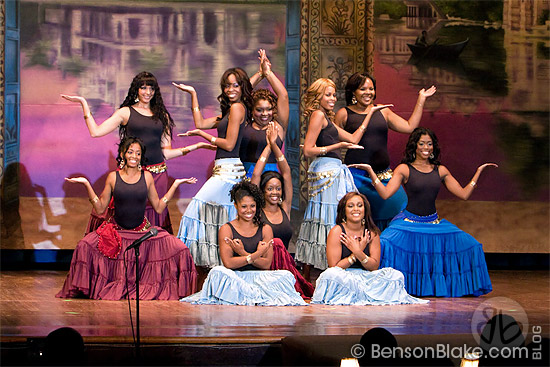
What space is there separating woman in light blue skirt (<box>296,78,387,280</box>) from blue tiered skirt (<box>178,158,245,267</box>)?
0.62 m

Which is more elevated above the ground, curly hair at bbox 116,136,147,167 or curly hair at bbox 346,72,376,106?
curly hair at bbox 346,72,376,106

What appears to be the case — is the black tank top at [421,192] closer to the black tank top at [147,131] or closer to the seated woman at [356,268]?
the seated woman at [356,268]

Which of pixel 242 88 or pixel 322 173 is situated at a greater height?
pixel 242 88

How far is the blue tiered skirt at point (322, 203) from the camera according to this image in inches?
307

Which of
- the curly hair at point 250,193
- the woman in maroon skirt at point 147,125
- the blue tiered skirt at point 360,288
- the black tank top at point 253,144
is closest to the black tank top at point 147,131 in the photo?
the woman in maroon skirt at point 147,125

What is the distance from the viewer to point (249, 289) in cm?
701

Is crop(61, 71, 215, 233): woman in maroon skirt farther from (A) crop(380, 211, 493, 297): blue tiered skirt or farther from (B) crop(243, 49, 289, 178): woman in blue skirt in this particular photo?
(A) crop(380, 211, 493, 297): blue tiered skirt

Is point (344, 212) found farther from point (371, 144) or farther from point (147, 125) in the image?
point (147, 125)

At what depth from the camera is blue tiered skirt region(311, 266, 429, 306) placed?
712cm

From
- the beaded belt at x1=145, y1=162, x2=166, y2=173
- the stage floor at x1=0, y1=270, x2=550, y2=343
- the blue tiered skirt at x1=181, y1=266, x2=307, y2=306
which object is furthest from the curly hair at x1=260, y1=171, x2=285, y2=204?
the stage floor at x1=0, y1=270, x2=550, y2=343

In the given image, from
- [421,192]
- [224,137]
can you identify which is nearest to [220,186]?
[224,137]

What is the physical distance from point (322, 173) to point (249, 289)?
1.33 metres

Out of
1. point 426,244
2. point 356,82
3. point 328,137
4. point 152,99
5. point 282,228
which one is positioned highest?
point 356,82

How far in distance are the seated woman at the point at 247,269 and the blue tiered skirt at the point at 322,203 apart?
Answer: 28.3 inches
